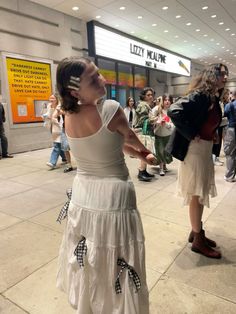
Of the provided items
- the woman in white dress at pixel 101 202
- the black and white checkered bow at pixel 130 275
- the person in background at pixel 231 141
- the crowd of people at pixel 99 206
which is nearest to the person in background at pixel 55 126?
the person in background at pixel 231 141

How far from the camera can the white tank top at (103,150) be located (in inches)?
45.2

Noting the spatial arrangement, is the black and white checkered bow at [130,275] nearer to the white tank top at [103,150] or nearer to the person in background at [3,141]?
the white tank top at [103,150]

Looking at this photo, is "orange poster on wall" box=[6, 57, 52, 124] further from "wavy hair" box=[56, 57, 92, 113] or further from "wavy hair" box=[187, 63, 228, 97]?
"wavy hair" box=[56, 57, 92, 113]

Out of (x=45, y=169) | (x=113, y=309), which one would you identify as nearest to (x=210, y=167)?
(x=113, y=309)

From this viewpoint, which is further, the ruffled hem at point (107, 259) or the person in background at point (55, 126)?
the person in background at point (55, 126)

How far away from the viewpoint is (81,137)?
3.93ft

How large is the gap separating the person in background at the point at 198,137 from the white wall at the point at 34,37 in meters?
6.47

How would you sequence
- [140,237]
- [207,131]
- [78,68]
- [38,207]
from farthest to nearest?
[38,207] → [207,131] → [140,237] → [78,68]

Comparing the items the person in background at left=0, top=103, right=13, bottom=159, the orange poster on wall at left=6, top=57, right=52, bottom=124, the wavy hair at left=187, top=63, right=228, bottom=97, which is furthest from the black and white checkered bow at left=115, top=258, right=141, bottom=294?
the orange poster on wall at left=6, top=57, right=52, bottom=124

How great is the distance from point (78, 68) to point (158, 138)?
12.8ft

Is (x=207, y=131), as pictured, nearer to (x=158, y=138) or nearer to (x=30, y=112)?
(x=158, y=138)

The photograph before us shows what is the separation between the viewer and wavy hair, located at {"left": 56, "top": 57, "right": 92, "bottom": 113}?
1157mm

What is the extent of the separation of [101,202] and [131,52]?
36.4 ft

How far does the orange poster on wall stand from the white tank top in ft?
23.1
